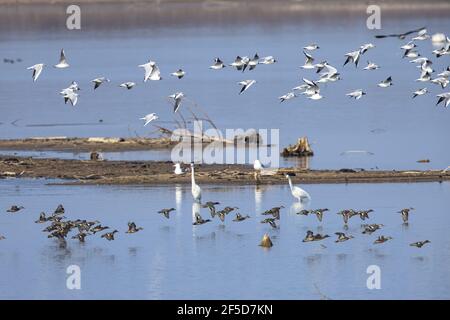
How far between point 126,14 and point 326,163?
8150 cm

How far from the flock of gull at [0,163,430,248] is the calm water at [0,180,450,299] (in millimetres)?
113

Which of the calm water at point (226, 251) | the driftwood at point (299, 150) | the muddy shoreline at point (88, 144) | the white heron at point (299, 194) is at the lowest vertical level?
the calm water at point (226, 251)

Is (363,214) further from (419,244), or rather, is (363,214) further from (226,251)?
(226,251)

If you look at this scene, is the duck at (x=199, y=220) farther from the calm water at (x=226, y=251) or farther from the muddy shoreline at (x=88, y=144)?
the muddy shoreline at (x=88, y=144)

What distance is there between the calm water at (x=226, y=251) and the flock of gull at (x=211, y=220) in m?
0.11

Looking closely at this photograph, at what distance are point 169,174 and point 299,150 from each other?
3.52m

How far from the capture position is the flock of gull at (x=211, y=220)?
18894mm

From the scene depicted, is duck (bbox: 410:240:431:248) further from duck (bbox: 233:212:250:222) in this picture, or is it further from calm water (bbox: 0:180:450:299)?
duck (bbox: 233:212:250:222)

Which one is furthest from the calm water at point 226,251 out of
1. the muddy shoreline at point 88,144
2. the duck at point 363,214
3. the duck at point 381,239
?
the muddy shoreline at point 88,144

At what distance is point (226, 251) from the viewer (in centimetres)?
1842

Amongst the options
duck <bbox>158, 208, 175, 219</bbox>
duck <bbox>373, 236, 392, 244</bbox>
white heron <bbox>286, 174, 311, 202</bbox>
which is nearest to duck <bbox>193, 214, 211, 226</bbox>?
duck <bbox>158, 208, 175, 219</bbox>

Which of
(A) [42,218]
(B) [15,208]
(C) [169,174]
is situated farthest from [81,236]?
(C) [169,174]
